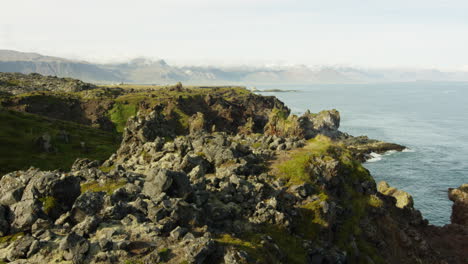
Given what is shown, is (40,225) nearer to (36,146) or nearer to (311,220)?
(311,220)

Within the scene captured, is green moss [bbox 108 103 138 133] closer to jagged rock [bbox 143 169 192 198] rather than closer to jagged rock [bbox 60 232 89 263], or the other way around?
jagged rock [bbox 143 169 192 198]

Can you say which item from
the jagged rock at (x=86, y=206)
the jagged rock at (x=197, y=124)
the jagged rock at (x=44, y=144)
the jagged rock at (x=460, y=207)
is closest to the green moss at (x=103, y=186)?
the jagged rock at (x=86, y=206)

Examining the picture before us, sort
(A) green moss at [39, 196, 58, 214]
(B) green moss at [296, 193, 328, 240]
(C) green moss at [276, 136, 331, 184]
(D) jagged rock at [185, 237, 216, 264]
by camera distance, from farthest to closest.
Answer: (C) green moss at [276, 136, 331, 184], (B) green moss at [296, 193, 328, 240], (A) green moss at [39, 196, 58, 214], (D) jagged rock at [185, 237, 216, 264]

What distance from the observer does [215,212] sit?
23906 millimetres

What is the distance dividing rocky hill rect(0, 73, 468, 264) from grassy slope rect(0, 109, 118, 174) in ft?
71.7

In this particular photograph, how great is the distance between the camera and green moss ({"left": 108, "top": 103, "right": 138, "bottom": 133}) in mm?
138625

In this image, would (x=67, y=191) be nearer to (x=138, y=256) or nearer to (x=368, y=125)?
(x=138, y=256)

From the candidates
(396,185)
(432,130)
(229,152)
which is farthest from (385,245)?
(432,130)

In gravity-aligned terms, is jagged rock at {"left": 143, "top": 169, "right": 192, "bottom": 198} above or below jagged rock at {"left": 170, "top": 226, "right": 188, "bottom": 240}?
above

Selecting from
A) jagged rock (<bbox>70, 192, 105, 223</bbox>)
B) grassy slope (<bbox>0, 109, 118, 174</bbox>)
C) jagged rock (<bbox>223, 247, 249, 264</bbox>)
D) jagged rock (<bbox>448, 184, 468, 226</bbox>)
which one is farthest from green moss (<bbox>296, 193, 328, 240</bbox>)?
grassy slope (<bbox>0, 109, 118, 174</bbox>)

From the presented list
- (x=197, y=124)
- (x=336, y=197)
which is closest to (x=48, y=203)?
(x=336, y=197)

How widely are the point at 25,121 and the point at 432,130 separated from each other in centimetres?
18692

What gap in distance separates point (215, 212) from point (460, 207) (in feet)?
213

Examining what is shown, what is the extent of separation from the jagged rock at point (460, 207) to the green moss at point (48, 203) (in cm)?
7093
